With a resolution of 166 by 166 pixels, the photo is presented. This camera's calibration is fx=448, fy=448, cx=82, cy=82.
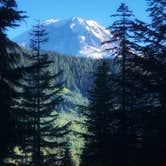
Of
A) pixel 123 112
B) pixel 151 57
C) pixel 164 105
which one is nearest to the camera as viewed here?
pixel 164 105

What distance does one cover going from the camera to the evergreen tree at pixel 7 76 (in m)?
17.5

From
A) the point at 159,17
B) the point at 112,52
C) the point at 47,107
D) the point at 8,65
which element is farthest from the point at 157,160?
the point at 47,107

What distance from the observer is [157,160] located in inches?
559

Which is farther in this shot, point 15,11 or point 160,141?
point 15,11

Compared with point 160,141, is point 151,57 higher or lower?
higher

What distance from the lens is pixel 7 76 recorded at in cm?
1806

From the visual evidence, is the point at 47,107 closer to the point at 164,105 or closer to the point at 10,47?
the point at 10,47

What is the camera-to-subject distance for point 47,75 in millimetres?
28875

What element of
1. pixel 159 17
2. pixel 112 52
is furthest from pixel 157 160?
pixel 112 52

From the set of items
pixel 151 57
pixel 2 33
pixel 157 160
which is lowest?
pixel 157 160

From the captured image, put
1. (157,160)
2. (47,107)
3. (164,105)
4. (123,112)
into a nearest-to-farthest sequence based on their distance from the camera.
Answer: (157,160)
(164,105)
(123,112)
(47,107)

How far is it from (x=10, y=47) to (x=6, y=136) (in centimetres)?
401

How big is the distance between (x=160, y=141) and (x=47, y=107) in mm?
15346

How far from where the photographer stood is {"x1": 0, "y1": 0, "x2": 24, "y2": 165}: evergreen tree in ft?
57.4
